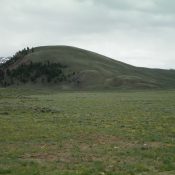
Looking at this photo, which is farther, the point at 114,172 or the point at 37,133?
the point at 37,133

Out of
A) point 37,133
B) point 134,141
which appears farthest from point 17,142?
point 134,141

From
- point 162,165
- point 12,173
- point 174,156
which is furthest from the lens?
point 174,156

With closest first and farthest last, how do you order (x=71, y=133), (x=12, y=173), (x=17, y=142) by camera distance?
(x=12, y=173) → (x=17, y=142) → (x=71, y=133)

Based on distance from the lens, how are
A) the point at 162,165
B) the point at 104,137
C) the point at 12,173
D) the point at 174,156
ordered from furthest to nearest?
the point at 104,137, the point at 174,156, the point at 162,165, the point at 12,173

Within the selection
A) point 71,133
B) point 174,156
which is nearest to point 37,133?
point 71,133

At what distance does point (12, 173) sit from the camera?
1628 centimetres

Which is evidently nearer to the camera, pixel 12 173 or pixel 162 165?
pixel 12 173

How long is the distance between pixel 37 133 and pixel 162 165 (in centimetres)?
1178

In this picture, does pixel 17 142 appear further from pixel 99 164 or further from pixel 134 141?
pixel 99 164

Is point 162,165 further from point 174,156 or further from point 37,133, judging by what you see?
point 37,133

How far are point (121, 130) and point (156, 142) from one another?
5728 mm

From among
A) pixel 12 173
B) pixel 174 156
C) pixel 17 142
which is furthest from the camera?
pixel 17 142

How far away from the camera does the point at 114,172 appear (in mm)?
16391

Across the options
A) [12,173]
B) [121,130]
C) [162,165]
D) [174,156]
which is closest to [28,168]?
[12,173]
